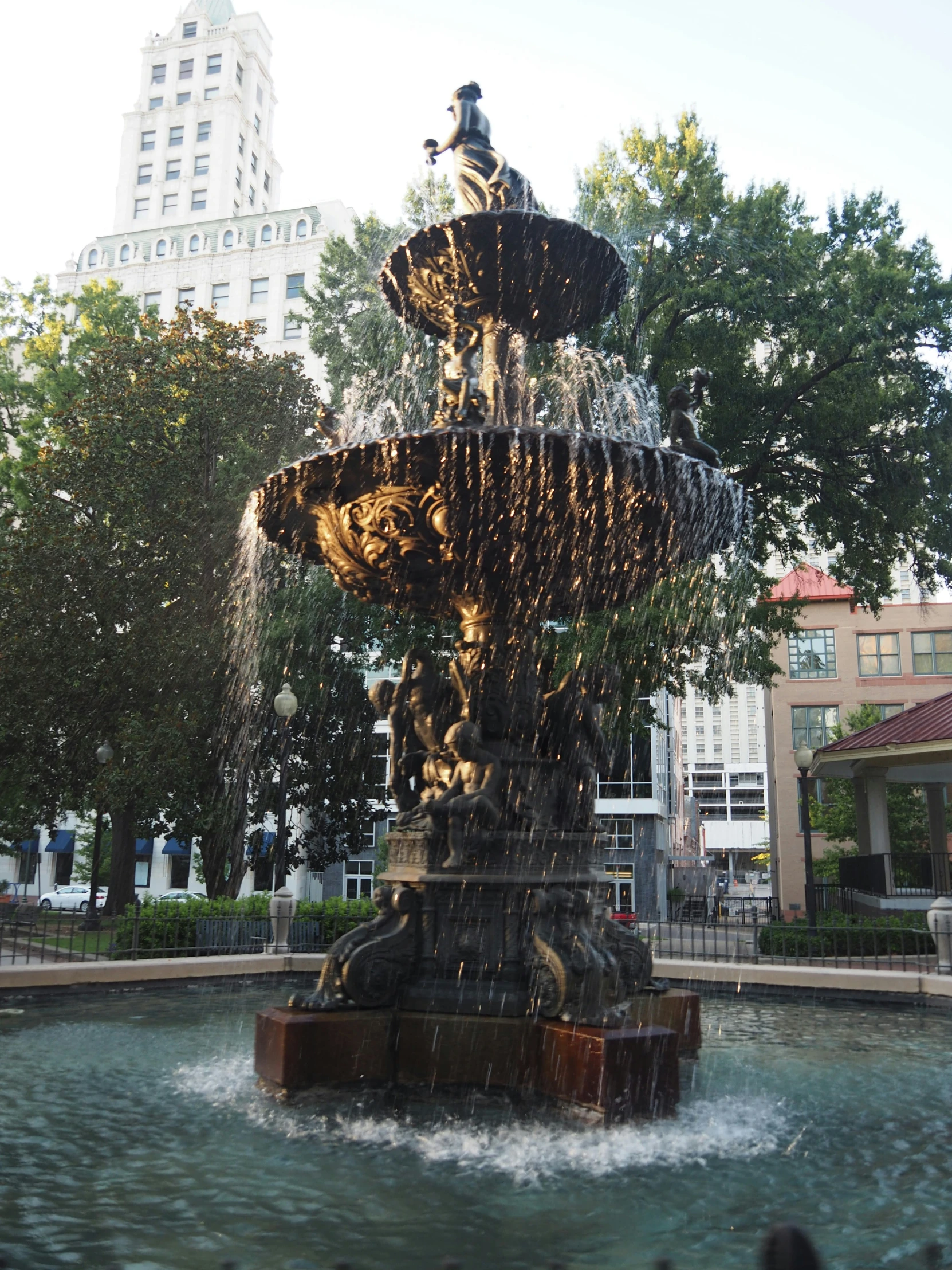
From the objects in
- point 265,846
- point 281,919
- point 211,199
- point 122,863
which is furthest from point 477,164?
point 211,199

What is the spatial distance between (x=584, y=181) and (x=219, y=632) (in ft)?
42.8

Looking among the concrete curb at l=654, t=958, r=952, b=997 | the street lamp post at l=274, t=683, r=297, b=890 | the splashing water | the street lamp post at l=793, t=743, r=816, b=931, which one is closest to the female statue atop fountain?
the splashing water

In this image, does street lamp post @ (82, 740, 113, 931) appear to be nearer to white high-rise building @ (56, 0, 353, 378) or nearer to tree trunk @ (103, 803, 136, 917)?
tree trunk @ (103, 803, 136, 917)

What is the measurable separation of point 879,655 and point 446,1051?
4003cm

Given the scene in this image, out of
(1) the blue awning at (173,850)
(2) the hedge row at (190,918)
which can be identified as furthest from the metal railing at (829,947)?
(1) the blue awning at (173,850)

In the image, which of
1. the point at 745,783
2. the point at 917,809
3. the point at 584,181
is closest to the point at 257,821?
the point at 584,181

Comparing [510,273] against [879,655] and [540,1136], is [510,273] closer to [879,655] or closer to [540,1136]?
[540,1136]

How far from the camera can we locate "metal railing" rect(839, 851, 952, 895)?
76.5ft

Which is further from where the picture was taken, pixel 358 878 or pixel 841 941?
pixel 358 878

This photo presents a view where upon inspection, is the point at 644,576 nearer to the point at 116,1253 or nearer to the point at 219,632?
the point at 116,1253

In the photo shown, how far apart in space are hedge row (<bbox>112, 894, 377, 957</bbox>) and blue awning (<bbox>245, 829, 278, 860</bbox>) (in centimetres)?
855

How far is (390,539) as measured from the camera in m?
7.73

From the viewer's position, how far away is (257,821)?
25484 mm

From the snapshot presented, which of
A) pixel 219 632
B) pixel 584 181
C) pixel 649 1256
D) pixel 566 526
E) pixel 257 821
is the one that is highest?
pixel 584 181
